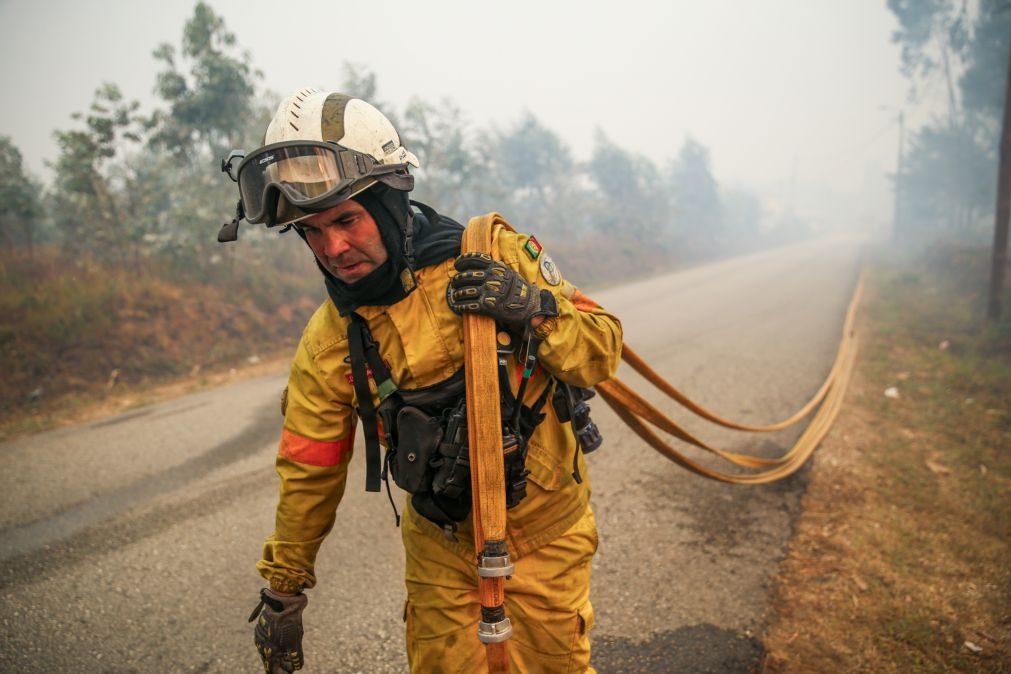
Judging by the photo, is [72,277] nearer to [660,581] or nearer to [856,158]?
[660,581]

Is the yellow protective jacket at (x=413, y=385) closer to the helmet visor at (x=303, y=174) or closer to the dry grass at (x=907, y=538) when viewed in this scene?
the helmet visor at (x=303, y=174)

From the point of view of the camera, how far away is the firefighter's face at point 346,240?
5.58ft

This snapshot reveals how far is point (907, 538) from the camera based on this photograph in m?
3.58

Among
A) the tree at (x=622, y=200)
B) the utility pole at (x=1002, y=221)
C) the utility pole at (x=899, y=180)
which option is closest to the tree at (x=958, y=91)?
the utility pole at (x=899, y=180)

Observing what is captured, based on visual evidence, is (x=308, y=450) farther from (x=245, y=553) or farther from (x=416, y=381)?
(x=245, y=553)

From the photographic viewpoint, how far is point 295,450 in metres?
1.84

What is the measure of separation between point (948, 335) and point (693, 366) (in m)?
4.89

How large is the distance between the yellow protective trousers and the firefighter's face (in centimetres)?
95

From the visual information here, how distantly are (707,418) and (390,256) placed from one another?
6.86 ft

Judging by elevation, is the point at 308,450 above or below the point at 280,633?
above

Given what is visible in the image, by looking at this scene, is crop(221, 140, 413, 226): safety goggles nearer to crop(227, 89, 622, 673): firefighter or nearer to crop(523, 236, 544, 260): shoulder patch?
crop(227, 89, 622, 673): firefighter

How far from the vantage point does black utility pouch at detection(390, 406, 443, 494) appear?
1.70 metres

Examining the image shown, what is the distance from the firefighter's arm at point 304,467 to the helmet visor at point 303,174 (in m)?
0.46

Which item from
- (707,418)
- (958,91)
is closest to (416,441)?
(707,418)
